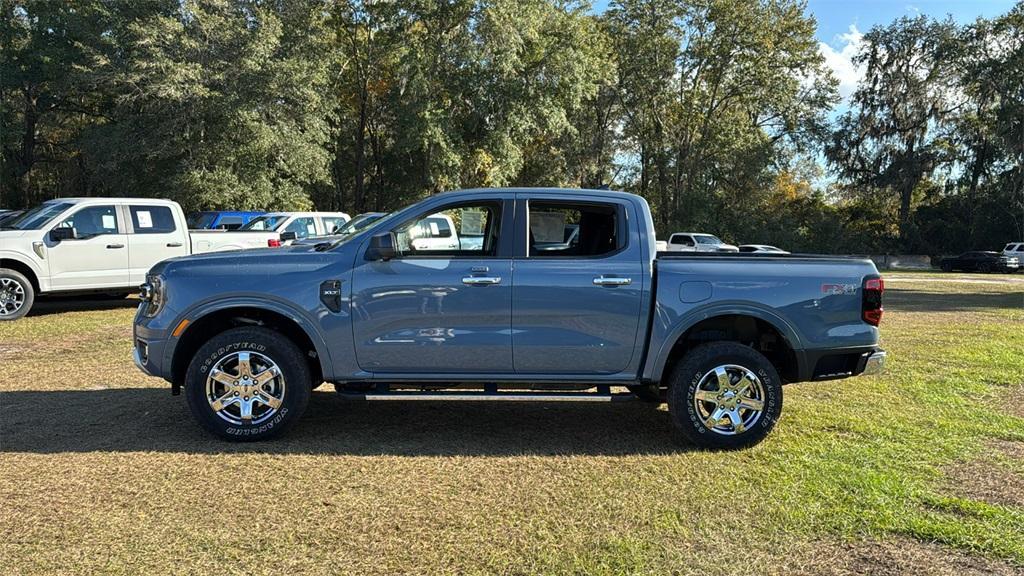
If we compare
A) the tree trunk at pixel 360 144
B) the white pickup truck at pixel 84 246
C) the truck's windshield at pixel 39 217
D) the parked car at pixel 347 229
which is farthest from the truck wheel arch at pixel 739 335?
the tree trunk at pixel 360 144

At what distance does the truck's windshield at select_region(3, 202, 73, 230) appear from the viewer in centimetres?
1101

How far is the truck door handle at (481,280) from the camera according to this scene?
16.2 ft

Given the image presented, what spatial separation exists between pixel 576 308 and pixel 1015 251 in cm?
4090

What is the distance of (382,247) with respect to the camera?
486 cm

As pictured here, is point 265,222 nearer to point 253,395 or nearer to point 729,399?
point 253,395

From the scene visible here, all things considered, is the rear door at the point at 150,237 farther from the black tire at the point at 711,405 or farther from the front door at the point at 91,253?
the black tire at the point at 711,405

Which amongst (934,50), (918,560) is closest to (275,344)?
(918,560)

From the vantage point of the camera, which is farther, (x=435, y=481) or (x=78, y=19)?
(x=78, y=19)

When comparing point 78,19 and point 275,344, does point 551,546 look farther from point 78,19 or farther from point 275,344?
point 78,19

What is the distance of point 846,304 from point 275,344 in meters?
4.06

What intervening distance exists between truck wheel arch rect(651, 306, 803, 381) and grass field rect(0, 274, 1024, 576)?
0.58m

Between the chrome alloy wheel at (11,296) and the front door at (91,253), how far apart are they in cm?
42

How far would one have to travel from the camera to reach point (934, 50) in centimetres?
4119

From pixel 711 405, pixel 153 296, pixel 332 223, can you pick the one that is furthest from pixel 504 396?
pixel 332 223
